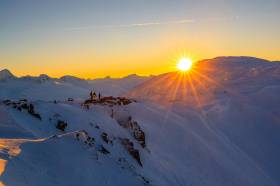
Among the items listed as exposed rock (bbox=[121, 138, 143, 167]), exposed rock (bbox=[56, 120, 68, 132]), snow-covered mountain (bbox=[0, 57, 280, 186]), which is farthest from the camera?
exposed rock (bbox=[121, 138, 143, 167])

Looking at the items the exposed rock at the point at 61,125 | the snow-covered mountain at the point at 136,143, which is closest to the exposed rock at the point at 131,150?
the snow-covered mountain at the point at 136,143

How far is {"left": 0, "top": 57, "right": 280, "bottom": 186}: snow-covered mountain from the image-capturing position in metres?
20.7

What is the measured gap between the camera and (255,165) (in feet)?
158

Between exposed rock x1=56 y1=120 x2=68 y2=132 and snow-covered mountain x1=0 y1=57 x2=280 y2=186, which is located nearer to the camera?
snow-covered mountain x1=0 y1=57 x2=280 y2=186

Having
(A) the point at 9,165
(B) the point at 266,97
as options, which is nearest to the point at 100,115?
(A) the point at 9,165

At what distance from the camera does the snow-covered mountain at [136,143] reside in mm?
20672

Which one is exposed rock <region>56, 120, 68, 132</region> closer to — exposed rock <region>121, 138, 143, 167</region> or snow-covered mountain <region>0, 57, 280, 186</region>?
snow-covered mountain <region>0, 57, 280, 186</region>

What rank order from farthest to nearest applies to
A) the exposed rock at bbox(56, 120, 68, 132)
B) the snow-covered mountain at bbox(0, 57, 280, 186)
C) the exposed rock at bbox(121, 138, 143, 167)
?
the exposed rock at bbox(121, 138, 143, 167) < the exposed rock at bbox(56, 120, 68, 132) < the snow-covered mountain at bbox(0, 57, 280, 186)

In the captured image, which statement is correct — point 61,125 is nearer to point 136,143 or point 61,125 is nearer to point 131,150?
point 131,150

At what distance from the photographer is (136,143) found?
1384 inches

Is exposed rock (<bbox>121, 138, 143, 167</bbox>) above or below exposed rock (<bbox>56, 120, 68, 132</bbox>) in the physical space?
below

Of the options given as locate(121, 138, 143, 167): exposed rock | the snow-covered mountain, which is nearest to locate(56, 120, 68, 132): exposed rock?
the snow-covered mountain

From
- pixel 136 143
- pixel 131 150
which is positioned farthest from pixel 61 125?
pixel 136 143

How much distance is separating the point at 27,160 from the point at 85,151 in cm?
571
